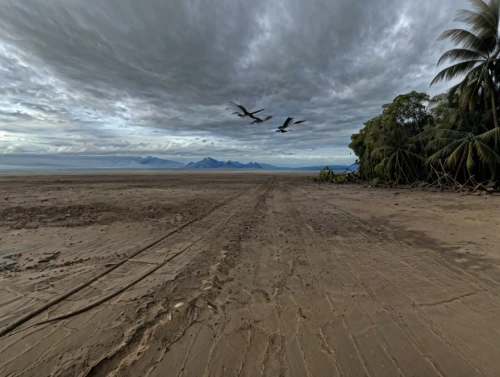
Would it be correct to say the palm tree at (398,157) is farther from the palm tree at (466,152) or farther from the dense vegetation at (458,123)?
the palm tree at (466,152)

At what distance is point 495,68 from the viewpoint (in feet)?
50.6

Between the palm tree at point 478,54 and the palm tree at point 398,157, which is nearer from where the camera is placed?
the palm tree at point 478,54

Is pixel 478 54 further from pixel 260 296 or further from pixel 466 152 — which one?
pixel 260 296

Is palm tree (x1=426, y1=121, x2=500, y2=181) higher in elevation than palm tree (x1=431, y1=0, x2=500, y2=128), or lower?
lower

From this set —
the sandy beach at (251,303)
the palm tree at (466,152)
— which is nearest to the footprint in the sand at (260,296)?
the sandy beach at (251,303)

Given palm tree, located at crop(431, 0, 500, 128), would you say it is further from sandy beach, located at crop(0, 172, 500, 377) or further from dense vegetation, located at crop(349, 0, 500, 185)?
sandy beach, located at crop(0, 172, 500, 377)

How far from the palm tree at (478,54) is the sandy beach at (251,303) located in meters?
14.4

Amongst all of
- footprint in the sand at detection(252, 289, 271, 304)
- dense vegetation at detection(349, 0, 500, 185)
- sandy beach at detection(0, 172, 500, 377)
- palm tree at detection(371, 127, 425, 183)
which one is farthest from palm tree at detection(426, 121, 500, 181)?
footprint in the sand at detection(252, 289, 271, 304)

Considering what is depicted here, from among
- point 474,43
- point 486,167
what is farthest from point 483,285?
point 474,43

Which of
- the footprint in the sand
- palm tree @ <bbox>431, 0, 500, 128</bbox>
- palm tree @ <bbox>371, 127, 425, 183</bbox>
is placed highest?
palm tree @ <bbox>431, 0, 500, 128</bbox>

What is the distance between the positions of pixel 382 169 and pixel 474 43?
1066cm

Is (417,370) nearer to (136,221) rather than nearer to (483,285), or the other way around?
(483,285)

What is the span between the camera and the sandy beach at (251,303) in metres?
2.17

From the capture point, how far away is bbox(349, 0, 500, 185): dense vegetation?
14.9 m
